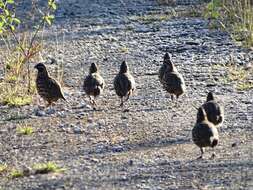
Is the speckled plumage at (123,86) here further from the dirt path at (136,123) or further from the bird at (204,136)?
the bird at (204,136)

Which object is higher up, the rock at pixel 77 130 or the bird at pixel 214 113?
the bird at pixel 214 113

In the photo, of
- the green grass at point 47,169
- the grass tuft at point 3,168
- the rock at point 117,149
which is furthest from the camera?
the rock at point 117,149

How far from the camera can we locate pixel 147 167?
9.78m

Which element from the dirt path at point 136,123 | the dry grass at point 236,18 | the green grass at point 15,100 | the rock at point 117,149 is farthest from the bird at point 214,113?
the dry grass at point 236,18

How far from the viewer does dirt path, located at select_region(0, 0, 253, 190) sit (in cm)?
945

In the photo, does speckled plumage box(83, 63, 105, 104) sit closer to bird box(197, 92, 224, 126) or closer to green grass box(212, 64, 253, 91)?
bird box(197, 92, 224, 126)

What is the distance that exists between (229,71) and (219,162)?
17.1 ft

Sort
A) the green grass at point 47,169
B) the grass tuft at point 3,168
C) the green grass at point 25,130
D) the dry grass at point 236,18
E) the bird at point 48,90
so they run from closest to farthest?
1. the green grass at point 47,169
2. the grass tuft at point 3,168
3. the green grass at point 25,130
4. the bird at point 48,90
5. the dry grass at point 236,18

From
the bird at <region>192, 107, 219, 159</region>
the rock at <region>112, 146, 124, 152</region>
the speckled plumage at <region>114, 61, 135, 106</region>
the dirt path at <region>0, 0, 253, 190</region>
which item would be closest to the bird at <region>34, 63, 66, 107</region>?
the dirt path at <region>0, 0, 253, 190</region>

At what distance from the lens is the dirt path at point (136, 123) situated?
9.45 meters

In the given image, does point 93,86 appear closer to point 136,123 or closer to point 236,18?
point 136,123

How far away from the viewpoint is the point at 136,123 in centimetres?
1189

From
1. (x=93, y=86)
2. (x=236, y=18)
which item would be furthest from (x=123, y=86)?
→ (x=236, y=18)

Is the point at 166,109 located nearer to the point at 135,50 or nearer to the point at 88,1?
the point at 135,50
